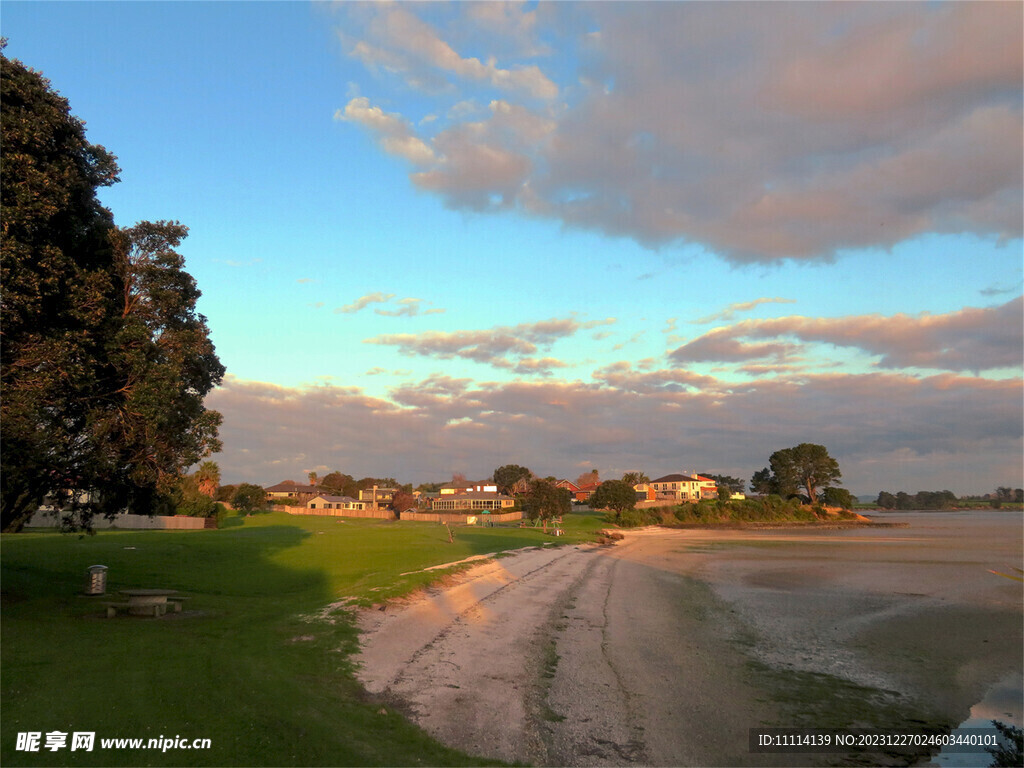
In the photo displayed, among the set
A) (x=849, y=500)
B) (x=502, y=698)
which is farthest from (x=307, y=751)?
(x=849, y=500)

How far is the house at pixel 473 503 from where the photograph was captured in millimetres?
127312

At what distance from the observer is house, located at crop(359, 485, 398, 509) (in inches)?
5859

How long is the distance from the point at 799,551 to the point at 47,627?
6692 cm

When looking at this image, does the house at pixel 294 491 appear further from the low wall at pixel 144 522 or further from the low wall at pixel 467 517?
the low wall at pixel 144 522

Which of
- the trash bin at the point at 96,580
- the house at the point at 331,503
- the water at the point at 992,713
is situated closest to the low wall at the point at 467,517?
the house at the point at 331,503

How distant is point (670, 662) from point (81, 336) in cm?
1767

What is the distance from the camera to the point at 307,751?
823 cm

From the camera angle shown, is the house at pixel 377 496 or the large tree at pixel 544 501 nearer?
the large tree at pixel 544 501

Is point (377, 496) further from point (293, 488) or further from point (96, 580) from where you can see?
point (96, 580)

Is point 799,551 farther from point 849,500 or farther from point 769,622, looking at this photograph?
point 849,500

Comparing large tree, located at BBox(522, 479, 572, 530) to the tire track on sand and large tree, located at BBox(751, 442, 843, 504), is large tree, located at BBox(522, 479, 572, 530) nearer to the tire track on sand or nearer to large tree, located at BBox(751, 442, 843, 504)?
the tire track on sand

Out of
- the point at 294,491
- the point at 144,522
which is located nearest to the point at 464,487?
the point at 294,491

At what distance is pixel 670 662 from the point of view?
16531mm

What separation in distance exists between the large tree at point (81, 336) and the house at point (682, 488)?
170 metres
